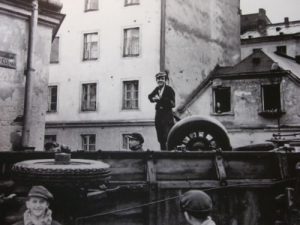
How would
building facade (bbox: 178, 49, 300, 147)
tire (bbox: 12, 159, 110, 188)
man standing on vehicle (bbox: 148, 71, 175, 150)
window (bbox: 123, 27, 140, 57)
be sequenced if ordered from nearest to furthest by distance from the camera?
tire (bbox: 12, 159, 110, 188) → man standing on vehicle (bbox: 148, 71, 175, 150) → building facade (bbox: 178, 49, 300, 147) → window (bbox: 123, 27, 140, 57)

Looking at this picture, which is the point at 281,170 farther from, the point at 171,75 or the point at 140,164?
the point at 171,75

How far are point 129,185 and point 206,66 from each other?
2149cm

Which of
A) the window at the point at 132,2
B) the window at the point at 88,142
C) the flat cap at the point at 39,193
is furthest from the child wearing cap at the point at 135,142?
the window at the point at 132,2

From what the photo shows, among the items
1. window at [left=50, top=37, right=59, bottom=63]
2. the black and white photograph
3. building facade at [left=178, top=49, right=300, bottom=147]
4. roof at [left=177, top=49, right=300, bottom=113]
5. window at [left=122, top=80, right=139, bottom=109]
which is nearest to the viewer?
the black and white photograph

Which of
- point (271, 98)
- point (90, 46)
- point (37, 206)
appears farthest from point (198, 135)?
point (90, 46)

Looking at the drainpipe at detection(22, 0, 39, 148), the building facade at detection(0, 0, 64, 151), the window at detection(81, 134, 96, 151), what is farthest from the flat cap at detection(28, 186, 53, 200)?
the window at detection(81, 134, 96, 151)

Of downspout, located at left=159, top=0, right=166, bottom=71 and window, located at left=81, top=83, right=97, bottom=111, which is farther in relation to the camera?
window, located at left=81, top=83, right=97, bottom=111

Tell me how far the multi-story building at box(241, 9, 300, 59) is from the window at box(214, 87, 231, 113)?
598 inches

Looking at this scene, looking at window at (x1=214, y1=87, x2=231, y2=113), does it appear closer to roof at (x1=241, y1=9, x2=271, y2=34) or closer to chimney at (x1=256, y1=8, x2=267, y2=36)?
chimney at (x1=256, y1=8, x2=267, y2=36)

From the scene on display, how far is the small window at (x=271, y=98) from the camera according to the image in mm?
21703

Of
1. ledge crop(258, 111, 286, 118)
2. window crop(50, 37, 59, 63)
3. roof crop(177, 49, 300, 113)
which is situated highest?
window crop(50, 37, 59, 63)

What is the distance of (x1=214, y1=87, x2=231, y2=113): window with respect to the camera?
22.9m

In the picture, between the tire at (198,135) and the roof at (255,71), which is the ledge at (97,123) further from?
the tire at (198,135)

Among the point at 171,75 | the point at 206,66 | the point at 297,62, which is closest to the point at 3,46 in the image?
the point at 171,75
